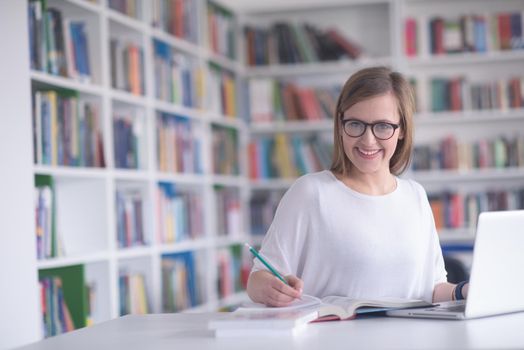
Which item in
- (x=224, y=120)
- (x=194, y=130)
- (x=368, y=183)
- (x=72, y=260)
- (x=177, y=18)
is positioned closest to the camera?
(x=368, y=183)

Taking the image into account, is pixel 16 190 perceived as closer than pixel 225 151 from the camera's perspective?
Yes

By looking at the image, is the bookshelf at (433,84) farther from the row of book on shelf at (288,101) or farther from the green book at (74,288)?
the green book at (74,288)

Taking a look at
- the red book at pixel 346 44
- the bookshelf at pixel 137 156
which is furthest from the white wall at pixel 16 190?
the red book at pixel 346 44

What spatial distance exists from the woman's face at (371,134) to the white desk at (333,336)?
17.4 inches

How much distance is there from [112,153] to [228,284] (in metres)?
1.71

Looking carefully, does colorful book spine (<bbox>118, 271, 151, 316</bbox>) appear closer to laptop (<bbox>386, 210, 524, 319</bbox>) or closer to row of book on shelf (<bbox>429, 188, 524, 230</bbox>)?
row of book on shelf (<bbox>429, 188, 524, 230</bbox>)

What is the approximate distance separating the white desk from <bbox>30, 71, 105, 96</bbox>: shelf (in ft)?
5.24

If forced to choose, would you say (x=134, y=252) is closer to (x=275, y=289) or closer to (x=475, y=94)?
(x=275, y=289)

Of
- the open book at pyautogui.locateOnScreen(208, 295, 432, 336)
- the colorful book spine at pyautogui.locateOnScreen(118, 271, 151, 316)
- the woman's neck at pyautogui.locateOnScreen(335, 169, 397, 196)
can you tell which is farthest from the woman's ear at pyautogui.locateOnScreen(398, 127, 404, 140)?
the colorful book spine at pyautogui.locateOnScreen(118, 271, 151, 316)

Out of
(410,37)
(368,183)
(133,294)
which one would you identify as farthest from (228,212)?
(368,183)

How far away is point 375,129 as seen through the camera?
2.03 m

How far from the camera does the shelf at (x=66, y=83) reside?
3.18 metres

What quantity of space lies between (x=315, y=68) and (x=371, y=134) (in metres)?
3.56

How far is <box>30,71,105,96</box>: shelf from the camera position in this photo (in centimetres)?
318
